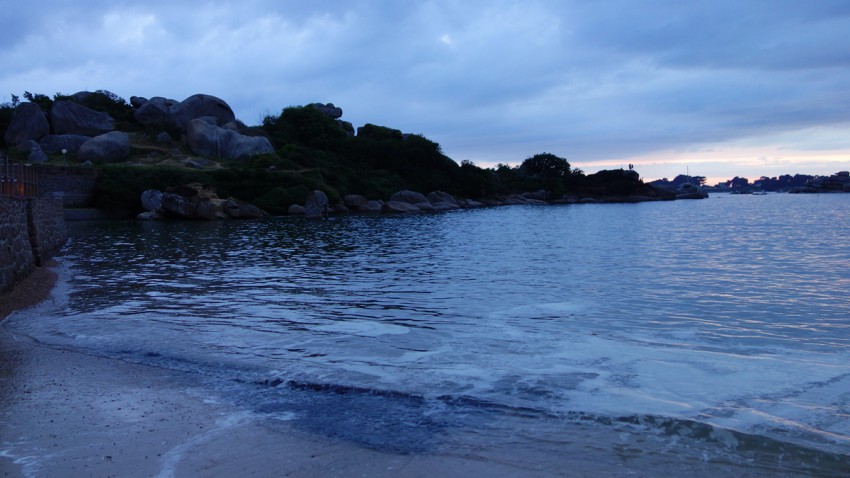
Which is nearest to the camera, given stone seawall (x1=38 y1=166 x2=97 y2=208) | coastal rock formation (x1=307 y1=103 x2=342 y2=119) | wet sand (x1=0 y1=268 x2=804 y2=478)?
wet sand (x1=0 y1=268 x2=804 y2=478)

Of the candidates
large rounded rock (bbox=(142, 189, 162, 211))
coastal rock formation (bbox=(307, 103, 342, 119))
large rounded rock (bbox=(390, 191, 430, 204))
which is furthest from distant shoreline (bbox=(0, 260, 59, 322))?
coastal rock formation (bbox=(307, 103, 342, 119))

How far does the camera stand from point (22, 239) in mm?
15922

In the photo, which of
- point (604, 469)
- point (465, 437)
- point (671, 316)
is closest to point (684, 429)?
point (604, 469)

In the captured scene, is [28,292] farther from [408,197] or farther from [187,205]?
[408,197]

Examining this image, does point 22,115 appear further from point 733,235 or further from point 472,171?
point 733,235

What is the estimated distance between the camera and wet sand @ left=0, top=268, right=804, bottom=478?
4754 mm

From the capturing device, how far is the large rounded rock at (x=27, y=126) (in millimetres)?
63125

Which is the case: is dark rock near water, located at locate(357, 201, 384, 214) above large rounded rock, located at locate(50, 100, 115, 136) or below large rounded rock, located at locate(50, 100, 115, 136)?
below

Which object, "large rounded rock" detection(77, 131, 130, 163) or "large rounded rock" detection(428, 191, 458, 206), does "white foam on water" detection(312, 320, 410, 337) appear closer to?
"large rounded rock" detection(77, 131, 130, 163)

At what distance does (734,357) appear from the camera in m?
8.32

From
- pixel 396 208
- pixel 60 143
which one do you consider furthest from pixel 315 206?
pixel 60 143

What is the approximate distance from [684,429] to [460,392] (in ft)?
7.61

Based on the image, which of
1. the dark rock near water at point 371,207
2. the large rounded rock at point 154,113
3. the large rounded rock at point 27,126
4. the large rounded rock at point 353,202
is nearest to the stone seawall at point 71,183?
the large rounded rock at point 27,126

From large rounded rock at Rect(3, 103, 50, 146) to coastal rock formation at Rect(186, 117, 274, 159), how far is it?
14.4m
